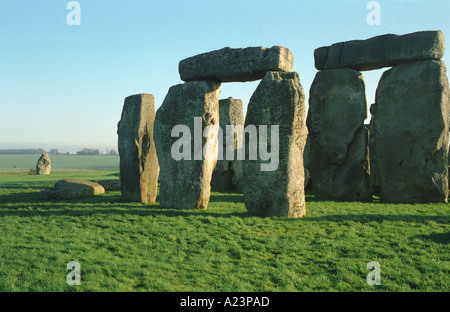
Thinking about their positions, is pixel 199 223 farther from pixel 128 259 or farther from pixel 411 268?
pixel 411 268

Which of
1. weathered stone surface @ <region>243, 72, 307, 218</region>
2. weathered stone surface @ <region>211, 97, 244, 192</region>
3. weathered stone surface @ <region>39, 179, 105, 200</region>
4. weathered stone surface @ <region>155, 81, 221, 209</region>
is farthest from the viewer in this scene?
weathered stone surface @ <region>211, 97, 244, 192</region>

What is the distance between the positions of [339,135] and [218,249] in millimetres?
7815

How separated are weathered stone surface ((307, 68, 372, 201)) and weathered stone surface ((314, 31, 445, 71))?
0.37 meters

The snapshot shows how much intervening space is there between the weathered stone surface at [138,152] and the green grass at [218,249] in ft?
4.44

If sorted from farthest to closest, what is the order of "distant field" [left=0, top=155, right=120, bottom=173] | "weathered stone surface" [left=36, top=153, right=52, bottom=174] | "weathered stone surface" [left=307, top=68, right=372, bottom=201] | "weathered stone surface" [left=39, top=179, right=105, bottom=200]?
"distant field" [left=0, top=155, right=120, bottom=173] < "weathered stone surface" [left=36, top=153, right=52, bottom=174] < "weathered stone surface" [left=307, top=68, right=372, bottom=201] < "weathered stone surface" [left=39, top=179, right=105, bottom=200]

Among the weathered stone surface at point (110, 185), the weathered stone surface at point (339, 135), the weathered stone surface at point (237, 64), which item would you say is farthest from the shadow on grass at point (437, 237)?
the weathered stone surface at point (110, 185)

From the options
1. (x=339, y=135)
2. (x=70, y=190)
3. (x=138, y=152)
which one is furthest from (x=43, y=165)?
(x=339, y=135)

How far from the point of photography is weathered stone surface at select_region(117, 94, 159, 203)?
10.2 m

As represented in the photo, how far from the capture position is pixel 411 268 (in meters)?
4.75

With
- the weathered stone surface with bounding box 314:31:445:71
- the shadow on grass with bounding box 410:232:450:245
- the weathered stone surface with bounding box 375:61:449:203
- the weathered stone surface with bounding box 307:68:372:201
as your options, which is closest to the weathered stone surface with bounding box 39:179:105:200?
the weathered stone surface with bounding box 307:68:372:201

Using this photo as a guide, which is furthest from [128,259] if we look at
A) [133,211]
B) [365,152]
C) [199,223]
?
[365,152]

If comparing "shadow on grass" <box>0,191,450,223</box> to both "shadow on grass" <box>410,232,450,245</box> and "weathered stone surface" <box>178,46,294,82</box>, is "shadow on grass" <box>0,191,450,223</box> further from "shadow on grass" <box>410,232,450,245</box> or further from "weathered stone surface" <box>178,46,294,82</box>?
"weathered stone surface" <box>178,46,294,82</box>
